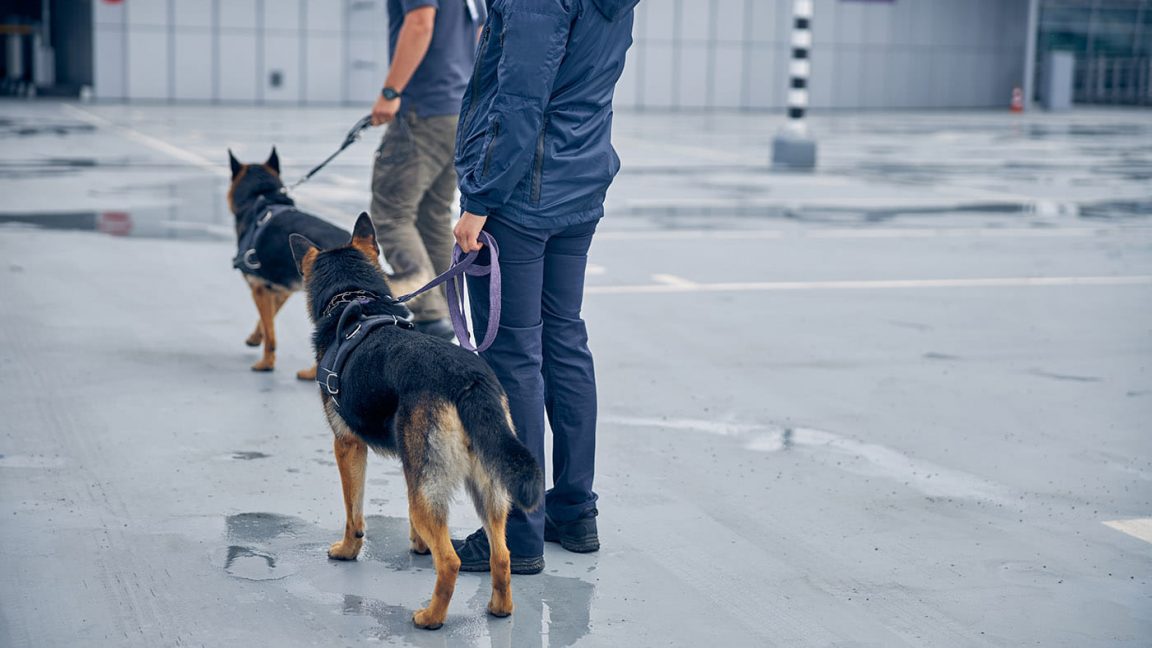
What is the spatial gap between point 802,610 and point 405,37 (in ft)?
13.3

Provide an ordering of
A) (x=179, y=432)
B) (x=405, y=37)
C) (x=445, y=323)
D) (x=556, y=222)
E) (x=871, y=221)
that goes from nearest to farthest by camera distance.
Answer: (x=556, y=222), (x=179, y=432), (x=405, y=37), (x=445, y=323), (x=871, y=221)

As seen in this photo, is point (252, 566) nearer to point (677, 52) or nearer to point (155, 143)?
point (155, 143)

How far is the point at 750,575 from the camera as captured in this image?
4.33m

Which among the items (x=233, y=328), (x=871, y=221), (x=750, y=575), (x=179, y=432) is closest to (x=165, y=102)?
(x=871, y=221)

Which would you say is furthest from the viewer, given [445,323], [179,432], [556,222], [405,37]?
[445,323]

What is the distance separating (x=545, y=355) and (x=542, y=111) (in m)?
0.88

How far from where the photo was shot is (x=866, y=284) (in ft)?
32.4

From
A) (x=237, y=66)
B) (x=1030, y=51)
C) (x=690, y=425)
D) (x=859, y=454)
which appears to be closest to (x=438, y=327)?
(x=690, y=425)

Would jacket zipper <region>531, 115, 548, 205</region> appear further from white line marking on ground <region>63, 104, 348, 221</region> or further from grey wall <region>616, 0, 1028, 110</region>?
grey wall <region>616, 0, 1028, 110</region>

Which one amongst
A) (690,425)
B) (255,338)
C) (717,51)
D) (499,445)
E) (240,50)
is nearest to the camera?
(499,445)

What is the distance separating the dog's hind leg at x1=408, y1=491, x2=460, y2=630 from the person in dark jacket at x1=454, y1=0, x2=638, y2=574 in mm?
468

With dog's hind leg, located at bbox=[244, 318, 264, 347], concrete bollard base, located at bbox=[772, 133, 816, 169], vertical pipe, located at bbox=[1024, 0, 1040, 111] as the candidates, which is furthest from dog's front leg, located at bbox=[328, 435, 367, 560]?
vertical pipe, located at bbox=[1024, 0, 1040, 111]

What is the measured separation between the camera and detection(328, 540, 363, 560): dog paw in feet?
14.1

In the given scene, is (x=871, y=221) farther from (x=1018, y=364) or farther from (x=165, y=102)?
(x=165, y=102)
